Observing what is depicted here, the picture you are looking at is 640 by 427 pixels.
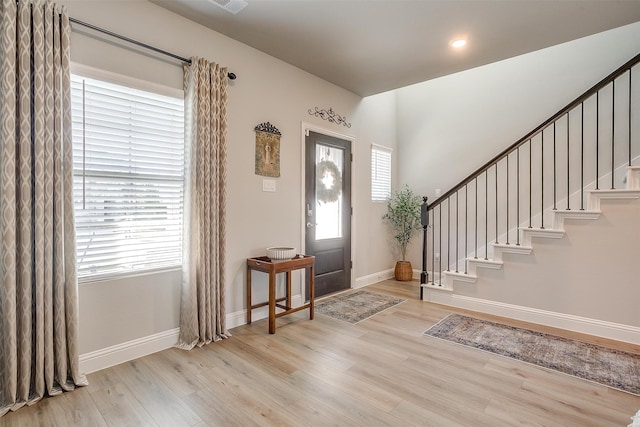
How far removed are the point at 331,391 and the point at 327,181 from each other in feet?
8.82

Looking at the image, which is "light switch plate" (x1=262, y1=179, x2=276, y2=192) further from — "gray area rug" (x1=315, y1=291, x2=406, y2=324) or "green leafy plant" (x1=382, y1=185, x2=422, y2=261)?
"green leafy plant" (x1=382, y1=185, x2=422, y2=261)

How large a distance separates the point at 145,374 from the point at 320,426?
54.2 inches

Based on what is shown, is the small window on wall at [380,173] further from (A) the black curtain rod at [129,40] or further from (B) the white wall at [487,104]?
(A) the black curtain rod at [129,40]

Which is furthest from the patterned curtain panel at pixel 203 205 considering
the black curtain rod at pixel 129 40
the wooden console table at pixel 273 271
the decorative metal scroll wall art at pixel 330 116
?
the decorative metal scroll wall art at pixel 330 116

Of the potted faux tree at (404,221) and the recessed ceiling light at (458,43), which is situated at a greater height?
the recessed ceiling light at (458,43)

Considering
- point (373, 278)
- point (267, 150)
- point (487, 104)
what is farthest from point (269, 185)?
point (487, 104)

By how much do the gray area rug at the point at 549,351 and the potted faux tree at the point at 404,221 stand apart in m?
Result: 1.86

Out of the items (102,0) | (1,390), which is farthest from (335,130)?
(1,390)

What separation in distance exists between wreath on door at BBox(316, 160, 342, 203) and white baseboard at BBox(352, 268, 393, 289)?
4.40 ft

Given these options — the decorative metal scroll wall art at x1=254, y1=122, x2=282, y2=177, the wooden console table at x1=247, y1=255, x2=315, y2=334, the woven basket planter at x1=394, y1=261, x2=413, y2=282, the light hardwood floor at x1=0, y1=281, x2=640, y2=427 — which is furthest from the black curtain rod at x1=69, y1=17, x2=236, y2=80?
the woven basket planter at x1=394, y1=261, x2=413, y2=282

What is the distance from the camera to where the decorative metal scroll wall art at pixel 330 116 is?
4047mm

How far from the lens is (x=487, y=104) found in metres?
4.66

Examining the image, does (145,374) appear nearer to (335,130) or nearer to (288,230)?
(288,230)

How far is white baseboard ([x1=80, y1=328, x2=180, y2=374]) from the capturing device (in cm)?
231
